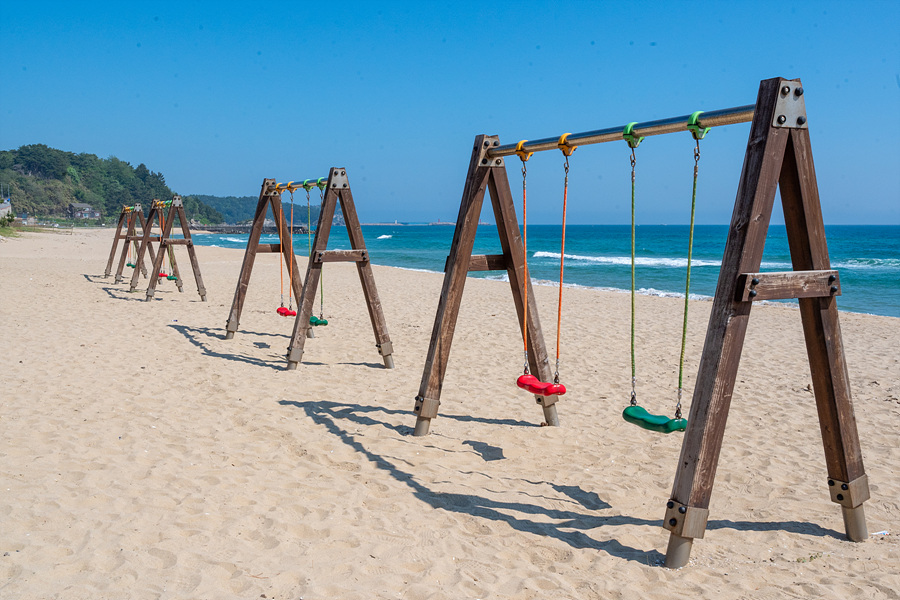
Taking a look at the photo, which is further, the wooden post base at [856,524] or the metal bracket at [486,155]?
the metal bracket at [486,155]

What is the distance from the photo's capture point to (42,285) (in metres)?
14.6

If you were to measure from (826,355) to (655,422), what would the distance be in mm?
958

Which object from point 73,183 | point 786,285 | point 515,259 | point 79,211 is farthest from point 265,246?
point 73,183

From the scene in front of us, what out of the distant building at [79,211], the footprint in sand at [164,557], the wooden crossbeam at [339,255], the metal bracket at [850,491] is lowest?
the footprint in sand at [164,557]

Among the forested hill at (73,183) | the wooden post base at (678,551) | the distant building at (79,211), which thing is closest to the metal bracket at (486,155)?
the wooden post base at (678,551)

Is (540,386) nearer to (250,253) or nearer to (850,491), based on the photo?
(850,491)

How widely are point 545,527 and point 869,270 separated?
37717mm

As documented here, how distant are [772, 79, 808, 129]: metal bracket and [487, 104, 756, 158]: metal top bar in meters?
0.12

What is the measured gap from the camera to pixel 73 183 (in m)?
126

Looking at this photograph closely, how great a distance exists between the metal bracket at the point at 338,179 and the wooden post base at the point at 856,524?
5550 millimetres

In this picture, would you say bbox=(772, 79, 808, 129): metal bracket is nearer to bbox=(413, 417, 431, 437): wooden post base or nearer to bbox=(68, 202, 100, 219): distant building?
bbox=(413, 417, 431, 437): wooden post base

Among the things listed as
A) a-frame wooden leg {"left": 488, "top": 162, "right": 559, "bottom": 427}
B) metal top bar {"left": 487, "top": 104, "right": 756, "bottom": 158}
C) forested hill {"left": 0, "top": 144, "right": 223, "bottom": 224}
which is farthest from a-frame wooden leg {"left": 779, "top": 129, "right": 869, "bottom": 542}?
forested hill {"left": 0, "top": 144, "right": 223, "bottom": 224}

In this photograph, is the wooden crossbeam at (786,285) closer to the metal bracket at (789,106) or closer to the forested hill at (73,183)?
the metal bracket at (789,106)

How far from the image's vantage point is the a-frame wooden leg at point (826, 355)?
322 cm
